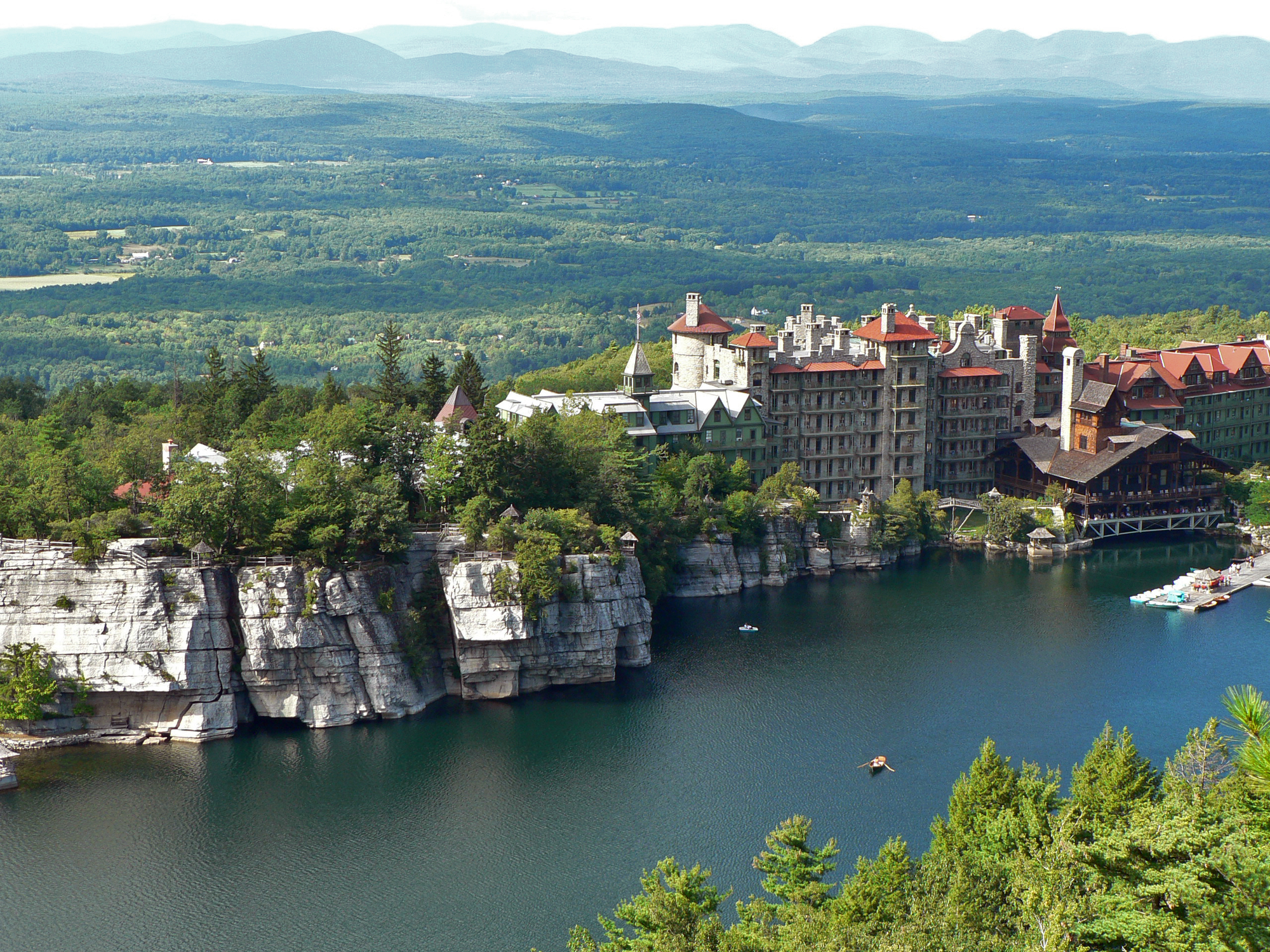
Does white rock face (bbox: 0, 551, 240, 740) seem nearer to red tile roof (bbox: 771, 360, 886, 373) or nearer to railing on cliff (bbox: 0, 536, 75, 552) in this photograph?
railing on cliff (bbox: 0, 536, 75, 552)

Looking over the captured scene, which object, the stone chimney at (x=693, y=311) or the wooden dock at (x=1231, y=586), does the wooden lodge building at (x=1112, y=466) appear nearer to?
the wooden dock at (x=1231, y=586)

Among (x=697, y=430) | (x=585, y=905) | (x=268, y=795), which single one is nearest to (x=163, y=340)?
(x=697, y=430)

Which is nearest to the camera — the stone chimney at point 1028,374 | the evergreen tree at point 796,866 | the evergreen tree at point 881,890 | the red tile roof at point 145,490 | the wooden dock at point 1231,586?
Answer: the evergreen tree at point 881,890

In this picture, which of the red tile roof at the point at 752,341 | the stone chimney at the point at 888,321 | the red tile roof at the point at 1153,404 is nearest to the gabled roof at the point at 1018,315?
the red tile roof at the point at 1153,404

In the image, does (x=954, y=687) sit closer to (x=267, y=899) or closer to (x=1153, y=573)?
(x=1153, y=573)

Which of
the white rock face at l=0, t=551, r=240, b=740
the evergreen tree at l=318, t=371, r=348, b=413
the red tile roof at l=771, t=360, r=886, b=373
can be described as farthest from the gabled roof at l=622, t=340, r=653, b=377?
the white rock face at l=0, t=551, r=240, b=740
